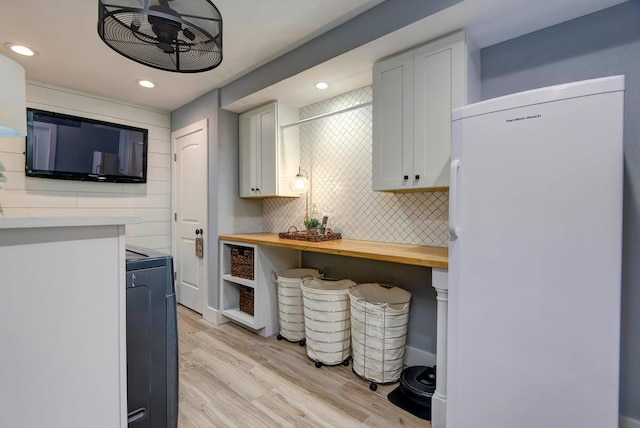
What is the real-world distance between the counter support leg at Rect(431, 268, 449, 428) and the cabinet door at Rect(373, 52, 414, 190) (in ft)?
2.14

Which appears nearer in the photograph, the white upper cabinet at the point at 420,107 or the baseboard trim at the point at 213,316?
the white upper cabinet at the point at 420,107

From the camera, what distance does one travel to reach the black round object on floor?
1.74 m

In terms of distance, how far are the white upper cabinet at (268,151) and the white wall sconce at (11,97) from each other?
1.88 meters

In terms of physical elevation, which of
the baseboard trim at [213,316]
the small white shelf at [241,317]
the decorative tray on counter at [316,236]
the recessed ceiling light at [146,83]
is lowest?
the baseboard trim at [213,316]

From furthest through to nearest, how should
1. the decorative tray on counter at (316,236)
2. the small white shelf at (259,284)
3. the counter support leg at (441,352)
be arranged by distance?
the small white shelf at (259,284) < the decorative tray on counter at (316,236) < the counter support leg at (441,352)

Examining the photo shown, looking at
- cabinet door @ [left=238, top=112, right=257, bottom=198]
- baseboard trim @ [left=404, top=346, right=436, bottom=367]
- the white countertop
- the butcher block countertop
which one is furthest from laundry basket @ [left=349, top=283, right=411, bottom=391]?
cabinet door @ [left=238, top=112, right=257, bottom=198]

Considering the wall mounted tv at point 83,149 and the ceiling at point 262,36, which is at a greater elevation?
the ceiling at point 262,36

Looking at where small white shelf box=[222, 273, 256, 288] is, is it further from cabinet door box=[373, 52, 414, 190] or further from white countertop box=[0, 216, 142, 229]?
white countertop box=[0, 216, 142, 229]

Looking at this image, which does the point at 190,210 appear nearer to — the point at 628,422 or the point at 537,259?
the point at 537,259

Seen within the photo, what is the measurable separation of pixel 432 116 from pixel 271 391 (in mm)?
2042

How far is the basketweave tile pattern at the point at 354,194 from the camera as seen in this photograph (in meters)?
2.21

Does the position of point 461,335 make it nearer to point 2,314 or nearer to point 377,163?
point 377,163

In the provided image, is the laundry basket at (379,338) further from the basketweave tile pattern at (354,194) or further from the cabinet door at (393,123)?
the cabinet door at (393,123)

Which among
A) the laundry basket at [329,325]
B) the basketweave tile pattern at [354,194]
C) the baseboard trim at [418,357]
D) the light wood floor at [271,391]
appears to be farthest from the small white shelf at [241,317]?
the baseboard trim at [418,357]
